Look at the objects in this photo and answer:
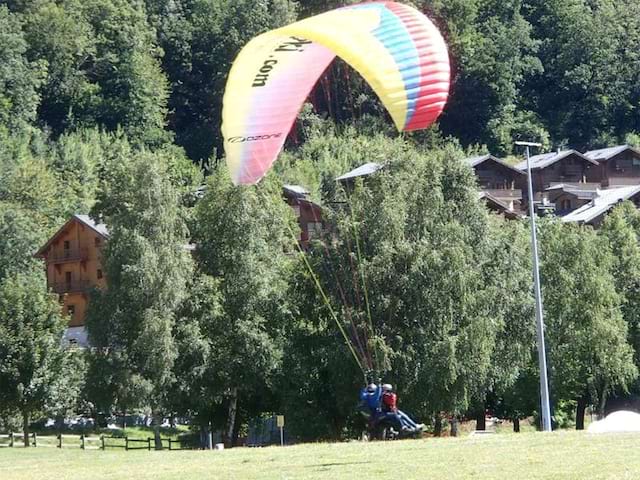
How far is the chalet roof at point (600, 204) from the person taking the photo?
252ft

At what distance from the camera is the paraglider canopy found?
23.3 m

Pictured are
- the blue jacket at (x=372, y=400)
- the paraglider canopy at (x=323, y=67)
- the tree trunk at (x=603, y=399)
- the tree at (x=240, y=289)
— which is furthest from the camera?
the tree trunk at (x=603, y=399)

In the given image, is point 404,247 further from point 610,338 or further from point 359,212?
point 610,338

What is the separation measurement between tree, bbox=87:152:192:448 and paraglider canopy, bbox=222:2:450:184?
68.0ft

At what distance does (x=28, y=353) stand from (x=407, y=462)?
32336 mm

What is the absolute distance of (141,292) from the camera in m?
45.8

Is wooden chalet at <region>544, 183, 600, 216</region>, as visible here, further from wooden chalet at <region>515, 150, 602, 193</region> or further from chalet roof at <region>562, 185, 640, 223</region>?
wooden chalet at <region>515, 150, 602, 193</region>

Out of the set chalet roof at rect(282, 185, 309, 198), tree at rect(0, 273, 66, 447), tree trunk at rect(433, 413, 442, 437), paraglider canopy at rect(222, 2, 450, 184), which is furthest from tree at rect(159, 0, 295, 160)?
paraglider canopy at rect(222, 2, 450, 184)

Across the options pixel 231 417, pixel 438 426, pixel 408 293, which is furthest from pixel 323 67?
pixel 231 417

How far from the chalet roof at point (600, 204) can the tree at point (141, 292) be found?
34.0m

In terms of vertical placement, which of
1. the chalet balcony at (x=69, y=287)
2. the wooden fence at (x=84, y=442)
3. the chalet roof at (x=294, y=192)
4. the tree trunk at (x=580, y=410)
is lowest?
the wooden fence at (x=84, y=442)

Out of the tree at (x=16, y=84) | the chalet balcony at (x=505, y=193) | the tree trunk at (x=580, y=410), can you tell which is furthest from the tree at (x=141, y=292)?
the tree at (x=16, y=84)

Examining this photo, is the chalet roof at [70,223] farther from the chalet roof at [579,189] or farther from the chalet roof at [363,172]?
the chalet roof at [579,189]

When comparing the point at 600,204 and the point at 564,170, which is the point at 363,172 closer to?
the point at 600,204
